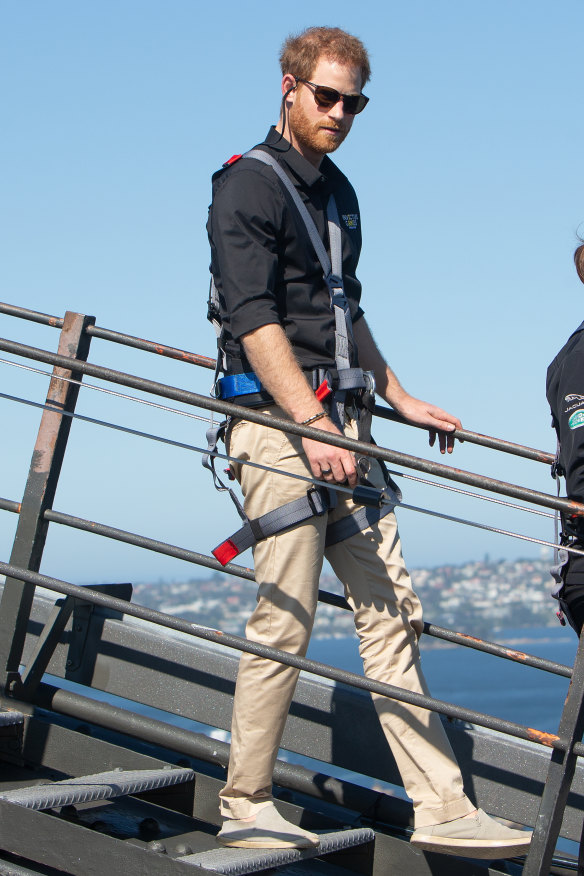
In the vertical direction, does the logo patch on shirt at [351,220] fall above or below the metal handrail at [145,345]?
above

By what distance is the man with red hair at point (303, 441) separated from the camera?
3.21 m

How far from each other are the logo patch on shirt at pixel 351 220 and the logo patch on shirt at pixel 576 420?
3.55 feet

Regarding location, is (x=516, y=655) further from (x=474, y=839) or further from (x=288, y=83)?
(x=288, y=83)

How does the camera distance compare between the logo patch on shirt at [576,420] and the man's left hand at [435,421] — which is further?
the man's left hand at [435,421]

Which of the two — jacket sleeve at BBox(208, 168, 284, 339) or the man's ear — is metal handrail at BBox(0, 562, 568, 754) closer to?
jacket sleeve at BBox(208, 168, 284, 339)

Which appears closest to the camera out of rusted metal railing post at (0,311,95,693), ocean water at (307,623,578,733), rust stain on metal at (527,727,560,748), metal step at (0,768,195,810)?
rust stain on metal at (527,727,560,748)

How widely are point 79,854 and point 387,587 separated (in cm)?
128

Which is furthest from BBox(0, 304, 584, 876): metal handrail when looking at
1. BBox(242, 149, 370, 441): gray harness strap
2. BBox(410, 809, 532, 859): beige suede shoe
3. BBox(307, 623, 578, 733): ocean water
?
BBox(307, 623, 578, 733): ocean water

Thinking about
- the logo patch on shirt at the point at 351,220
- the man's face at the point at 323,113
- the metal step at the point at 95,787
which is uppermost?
the man's face at the point at 323,113

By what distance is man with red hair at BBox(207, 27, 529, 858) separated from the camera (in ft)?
10.5

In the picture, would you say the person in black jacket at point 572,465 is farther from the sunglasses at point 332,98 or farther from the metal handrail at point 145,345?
the sunglasses at point 332,98

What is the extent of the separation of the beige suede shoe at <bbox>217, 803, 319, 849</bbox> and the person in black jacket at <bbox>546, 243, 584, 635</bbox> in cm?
104

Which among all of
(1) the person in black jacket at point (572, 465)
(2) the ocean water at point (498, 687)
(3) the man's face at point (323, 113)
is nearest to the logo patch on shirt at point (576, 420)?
(1) the person in black jacket at point (572, 465)

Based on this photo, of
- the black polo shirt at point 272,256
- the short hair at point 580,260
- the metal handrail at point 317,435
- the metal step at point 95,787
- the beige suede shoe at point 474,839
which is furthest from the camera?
the short hair at point 580,260
